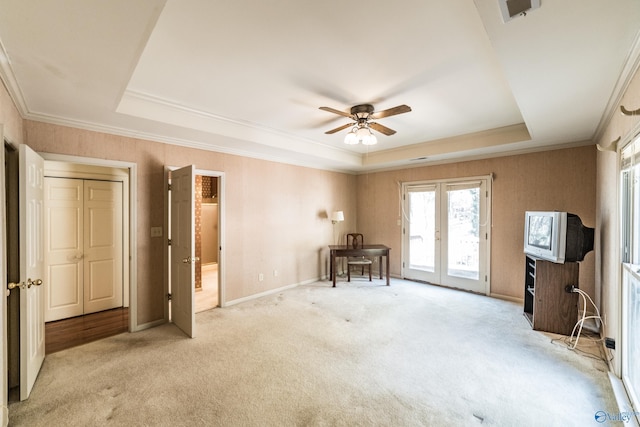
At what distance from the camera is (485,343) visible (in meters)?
2.98

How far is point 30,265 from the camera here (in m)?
2.17

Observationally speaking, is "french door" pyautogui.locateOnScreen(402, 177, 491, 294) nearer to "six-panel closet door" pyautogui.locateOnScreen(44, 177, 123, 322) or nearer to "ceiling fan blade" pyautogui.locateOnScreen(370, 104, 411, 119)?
"ceiling fan blade" pyautogui.locateOnScreen(370, 104, 411, 119)

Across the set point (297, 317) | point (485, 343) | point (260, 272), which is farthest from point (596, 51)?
point (260, 272)

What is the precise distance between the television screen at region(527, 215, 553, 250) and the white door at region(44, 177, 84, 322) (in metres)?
6.00

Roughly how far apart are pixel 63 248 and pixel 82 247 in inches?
7.6

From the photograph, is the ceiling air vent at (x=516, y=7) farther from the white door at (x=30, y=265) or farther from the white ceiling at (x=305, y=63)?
the white door at (x=30, y=265)

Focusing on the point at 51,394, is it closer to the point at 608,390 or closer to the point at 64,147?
the point at 64,147

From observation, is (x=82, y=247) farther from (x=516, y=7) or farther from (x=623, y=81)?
(x=623, y=81)

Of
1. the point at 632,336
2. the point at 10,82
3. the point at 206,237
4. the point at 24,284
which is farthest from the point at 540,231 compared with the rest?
A: the point at 206,237

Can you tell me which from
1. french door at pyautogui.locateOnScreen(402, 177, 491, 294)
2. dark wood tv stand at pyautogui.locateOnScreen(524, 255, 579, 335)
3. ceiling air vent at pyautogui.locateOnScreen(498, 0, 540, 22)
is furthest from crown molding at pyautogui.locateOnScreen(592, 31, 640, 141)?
french door at pyautogui.locateOnScreen(402, 177, 491, 294)

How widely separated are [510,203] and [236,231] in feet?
14.5

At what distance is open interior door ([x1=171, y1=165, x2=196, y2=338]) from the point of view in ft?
10.1

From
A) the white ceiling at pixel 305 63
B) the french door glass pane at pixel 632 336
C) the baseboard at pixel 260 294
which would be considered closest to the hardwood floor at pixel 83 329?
the baseboard at pixel 260 294

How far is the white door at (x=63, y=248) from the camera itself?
11.7 ft
